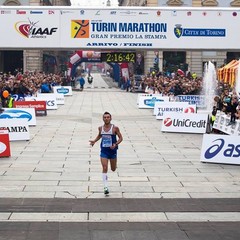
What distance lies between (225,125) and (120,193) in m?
10.2

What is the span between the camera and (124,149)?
18750 mm

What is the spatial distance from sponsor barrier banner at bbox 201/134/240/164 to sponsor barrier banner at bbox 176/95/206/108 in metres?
18.7

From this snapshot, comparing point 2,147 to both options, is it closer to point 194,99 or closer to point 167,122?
point 167,122

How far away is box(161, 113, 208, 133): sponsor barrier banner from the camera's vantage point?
2286 centimetres

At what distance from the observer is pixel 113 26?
22.1m

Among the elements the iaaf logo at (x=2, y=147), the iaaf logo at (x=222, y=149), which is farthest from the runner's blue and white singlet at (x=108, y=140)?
the iaaf logo at (x=2, y=147)

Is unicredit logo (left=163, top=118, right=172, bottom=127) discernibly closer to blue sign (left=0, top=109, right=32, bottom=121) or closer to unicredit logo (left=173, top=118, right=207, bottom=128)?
unicredit logo (left=173, top=118, right=207, bottom=128)

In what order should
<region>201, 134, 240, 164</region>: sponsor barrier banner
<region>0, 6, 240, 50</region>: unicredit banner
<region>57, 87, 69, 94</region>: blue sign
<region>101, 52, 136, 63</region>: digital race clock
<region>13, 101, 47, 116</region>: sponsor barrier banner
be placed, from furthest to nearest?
<region>57, 87, 69, 94</region>: blue sign → <region>13, 101, 47, 116</region>: sponsor barrier banner → <region>101, 52, 136, 63</region>: digital race clock → <region>0, 6, 240, 50</region>: unicredit banner → <region>201, 134, 240, 164</region>: sponsor barrier banner

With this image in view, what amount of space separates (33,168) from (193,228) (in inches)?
264

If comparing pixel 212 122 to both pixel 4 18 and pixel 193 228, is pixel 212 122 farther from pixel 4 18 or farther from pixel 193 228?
pixel 193 228

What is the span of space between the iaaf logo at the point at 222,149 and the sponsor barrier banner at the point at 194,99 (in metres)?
18.7

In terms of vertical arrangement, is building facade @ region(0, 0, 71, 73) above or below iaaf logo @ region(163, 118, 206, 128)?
above

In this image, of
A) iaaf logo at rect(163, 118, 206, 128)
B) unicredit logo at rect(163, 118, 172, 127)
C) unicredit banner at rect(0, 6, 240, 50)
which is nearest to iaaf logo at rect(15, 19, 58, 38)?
unicredit banner at rect(0, 6, 240, 50)

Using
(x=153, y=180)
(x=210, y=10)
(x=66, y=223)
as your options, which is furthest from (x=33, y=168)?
(x=210, y=10)
